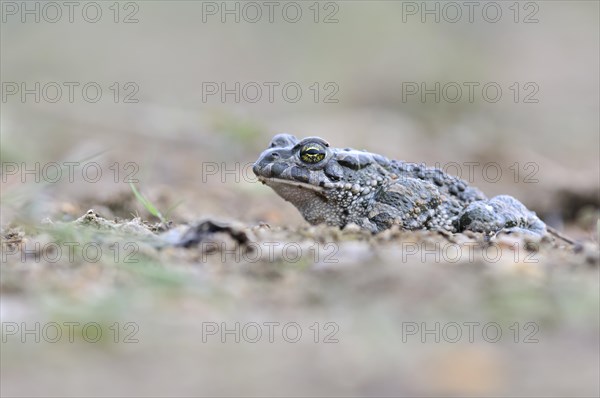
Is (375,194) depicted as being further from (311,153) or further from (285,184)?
(285,184)

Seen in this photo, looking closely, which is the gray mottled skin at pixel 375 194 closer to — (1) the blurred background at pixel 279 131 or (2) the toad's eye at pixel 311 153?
(2) the toad's eye at pixel 311 153

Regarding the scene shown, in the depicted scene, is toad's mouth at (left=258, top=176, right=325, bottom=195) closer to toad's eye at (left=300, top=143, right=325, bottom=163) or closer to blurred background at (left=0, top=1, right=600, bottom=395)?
toad's eye at (left=300, top=143, right=325, bottom=163)

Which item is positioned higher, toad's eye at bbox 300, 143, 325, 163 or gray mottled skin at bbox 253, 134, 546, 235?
toad's eye at bbox 300, 143, 325, 163

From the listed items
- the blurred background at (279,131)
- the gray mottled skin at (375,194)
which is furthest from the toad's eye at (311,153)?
the blurred background at (279,131)

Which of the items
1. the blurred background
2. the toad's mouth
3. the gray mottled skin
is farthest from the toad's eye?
the blurred background

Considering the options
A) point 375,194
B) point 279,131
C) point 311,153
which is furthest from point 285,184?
point 279,131
